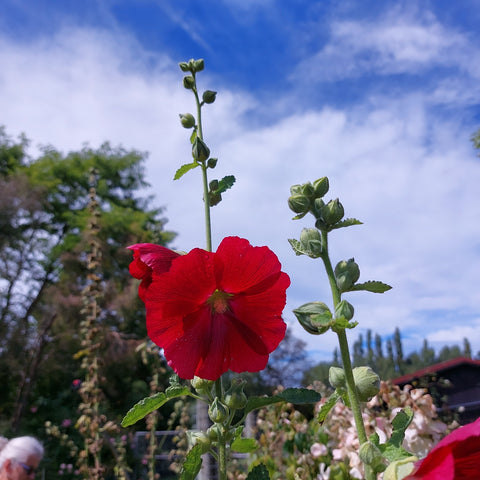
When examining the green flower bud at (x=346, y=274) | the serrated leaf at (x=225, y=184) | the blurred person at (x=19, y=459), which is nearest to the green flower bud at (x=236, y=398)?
the green flower bud at (x=346, y=274)

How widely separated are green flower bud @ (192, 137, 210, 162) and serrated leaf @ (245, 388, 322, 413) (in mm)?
411

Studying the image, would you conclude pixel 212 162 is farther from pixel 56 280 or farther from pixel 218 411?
pixel 56 280

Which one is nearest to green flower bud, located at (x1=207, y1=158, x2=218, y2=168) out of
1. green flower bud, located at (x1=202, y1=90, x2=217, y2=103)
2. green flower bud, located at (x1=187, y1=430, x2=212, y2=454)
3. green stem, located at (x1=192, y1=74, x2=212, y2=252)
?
green stem, located at (x1=192, y1=74, x2=212, y2=252)

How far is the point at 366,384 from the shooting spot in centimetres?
57

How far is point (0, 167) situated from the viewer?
1523 cm

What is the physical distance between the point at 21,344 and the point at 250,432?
31.5 ft

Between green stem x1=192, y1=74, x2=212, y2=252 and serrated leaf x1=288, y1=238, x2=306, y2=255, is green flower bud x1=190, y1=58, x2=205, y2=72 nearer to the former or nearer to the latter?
green stem x1=192, y1=74, x2=212, y2=252

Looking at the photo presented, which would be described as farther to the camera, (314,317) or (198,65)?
(198,65)

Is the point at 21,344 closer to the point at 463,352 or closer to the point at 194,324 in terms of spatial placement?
the point at 194,324

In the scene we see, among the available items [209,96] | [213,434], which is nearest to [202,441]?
[213,434]

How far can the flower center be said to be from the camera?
70 centimetres

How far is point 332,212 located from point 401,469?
1.05 feet

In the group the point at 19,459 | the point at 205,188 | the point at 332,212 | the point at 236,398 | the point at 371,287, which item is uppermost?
the point at 205,188

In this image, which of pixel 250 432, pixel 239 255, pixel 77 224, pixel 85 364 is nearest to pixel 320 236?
pixel 239 255
